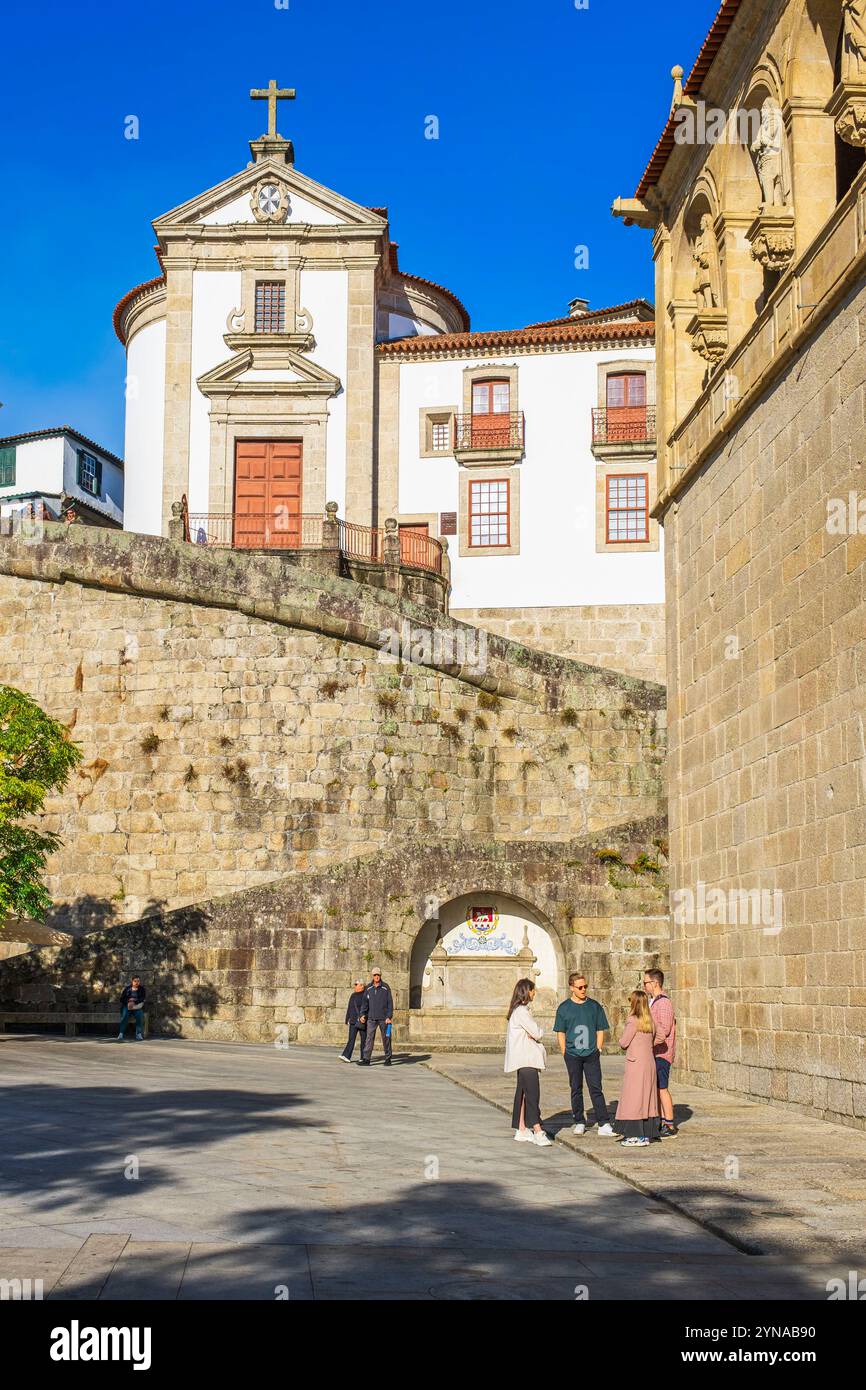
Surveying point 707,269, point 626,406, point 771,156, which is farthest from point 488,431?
point 771,156

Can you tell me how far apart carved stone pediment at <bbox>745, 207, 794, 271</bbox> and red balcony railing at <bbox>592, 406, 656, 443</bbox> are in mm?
20525

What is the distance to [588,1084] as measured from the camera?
41.1 feet

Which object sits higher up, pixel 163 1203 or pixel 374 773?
pixel 374 773

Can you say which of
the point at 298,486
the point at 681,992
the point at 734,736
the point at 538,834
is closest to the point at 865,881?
the point at 734,736

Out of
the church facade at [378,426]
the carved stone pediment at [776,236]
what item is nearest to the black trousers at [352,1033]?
the carved stone pediment at [776,236]

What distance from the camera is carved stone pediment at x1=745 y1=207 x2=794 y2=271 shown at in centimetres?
1439

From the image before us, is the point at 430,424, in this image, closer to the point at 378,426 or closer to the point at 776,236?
the point at 378,426

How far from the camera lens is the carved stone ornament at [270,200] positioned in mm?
36562

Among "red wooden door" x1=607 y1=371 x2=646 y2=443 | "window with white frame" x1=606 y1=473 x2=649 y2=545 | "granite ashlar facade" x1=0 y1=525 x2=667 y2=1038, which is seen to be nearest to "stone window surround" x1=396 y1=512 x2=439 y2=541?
"window with white frame" x1=606 y1=473 x2=649 y2=545

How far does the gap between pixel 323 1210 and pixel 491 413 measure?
29.2 meters

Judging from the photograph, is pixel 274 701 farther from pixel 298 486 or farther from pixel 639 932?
pixel 298 486

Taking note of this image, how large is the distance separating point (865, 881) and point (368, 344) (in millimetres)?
26245

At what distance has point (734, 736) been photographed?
51.6 feet
